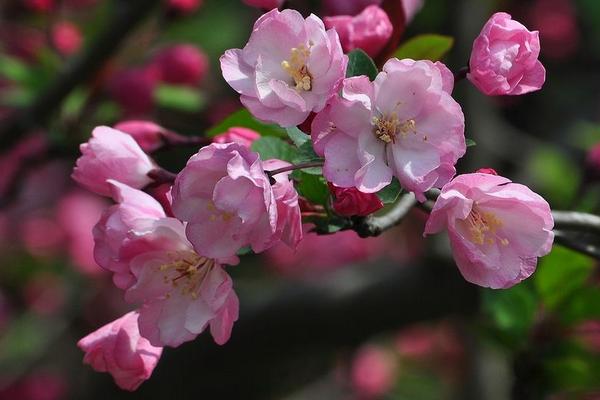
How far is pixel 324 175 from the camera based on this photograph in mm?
1023

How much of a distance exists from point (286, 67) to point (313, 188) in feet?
0.49

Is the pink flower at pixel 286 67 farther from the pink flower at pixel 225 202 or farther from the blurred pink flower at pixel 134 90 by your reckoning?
the blurred pink flower at pixel 134 90

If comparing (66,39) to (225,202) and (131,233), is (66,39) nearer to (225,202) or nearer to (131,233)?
(131,233)

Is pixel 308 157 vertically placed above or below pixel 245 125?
above

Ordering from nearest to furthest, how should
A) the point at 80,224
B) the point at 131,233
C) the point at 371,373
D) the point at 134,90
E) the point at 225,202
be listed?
the point at 225,202 < the point at 131,233 < the point at 134,90 < the point at 371,373 < the point at 80,224

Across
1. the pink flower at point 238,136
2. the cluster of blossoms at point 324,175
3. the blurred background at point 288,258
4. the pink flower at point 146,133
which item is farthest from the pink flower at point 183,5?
the cluster of blossoms at point 324,175

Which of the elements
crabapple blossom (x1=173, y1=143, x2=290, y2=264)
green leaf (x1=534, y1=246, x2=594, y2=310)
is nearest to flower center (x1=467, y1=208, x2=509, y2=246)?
crabapple blossom (x1=173, y1=143, x2=290, y2=264)

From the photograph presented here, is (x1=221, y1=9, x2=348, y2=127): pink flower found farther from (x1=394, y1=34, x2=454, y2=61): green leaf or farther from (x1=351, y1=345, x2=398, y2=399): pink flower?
(x1=351, y1=345, x2=398, y2=399): pink flower

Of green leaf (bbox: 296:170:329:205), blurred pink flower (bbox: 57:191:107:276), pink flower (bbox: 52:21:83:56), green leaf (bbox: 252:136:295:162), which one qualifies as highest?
green leaf (bbox: 252:136:295:162)

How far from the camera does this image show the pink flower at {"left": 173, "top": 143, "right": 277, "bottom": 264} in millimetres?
1008

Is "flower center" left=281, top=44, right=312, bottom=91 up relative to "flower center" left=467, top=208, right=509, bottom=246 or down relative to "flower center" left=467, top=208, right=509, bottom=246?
up

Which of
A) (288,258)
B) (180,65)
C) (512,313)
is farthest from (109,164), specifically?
(288,258)

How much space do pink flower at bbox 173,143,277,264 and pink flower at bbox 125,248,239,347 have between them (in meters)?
0.05

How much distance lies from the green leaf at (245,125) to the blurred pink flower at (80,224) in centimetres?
234
